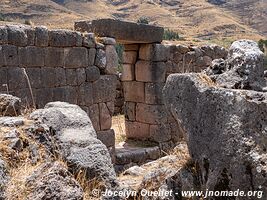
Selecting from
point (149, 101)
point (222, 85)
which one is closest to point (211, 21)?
point (149, 101)

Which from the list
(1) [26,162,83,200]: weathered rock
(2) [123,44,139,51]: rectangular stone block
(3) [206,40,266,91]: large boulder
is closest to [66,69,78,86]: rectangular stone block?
(2) [123,44,139,51]: rectangular stone block

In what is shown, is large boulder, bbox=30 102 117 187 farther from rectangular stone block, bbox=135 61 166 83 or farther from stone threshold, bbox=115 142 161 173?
rectangular stone block, bbox=135 61 166 83

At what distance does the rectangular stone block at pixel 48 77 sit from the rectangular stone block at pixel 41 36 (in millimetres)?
480

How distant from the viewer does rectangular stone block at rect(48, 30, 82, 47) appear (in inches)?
333

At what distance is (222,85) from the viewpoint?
3.78 meters

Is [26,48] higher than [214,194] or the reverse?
higher

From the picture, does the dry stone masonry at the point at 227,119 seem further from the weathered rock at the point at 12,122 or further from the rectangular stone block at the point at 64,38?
the rectangular stone block at the point at 64,38

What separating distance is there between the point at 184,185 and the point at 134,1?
275 feet

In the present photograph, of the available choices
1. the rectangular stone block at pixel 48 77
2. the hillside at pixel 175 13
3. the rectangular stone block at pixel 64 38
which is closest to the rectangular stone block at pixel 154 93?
the rectangular stone block at pixel 64 38

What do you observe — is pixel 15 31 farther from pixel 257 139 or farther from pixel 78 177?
pixel 257 139

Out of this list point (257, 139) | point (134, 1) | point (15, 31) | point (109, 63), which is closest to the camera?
point (257, 139)

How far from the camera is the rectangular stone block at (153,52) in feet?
38.6

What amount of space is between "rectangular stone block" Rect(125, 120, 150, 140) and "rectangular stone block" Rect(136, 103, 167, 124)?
6.0 inches

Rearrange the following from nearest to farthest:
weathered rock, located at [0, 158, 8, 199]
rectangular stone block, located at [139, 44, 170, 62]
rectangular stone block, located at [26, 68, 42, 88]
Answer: weathered rock, located at [0, 158, 8, 199], rectangular stone block, located at [26, 68, 42, 88], rectangular stone block, located at [139, 44, 170, 62]
